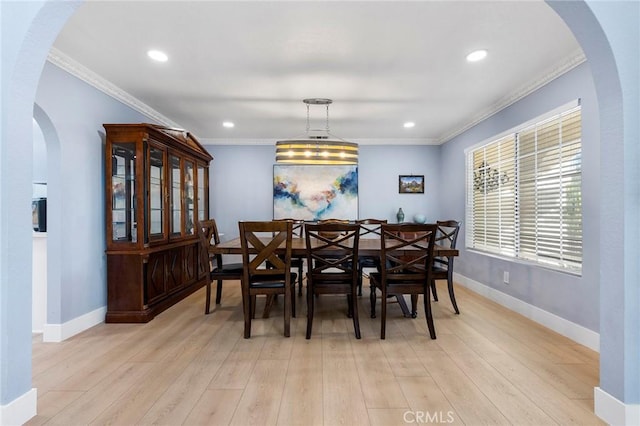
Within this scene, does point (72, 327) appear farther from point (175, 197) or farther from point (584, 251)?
point (584, 251)

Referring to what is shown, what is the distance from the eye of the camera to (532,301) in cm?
339

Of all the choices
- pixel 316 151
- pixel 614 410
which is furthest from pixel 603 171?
pixel 316 151

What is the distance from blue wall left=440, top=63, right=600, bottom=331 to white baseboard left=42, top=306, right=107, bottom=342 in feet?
14.0

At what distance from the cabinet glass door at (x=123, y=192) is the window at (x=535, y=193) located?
13.1 ft

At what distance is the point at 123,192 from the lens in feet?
11.5

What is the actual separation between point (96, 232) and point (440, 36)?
11.5 feet

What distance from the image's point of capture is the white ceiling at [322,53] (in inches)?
87.4

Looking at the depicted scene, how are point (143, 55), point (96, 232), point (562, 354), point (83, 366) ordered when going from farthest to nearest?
point (96, 232) < point (143, 55) < point (562, 354) < point (83, 366)

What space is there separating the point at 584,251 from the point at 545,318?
2.67ft

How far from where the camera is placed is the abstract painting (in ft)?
19.9

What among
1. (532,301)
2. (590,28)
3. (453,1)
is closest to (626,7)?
(590,28)

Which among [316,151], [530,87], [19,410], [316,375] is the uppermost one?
[530,87]

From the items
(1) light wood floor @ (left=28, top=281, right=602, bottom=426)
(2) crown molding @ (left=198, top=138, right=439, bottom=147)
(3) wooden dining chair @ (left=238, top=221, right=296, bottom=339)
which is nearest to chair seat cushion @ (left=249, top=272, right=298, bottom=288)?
(3) wooden dining chair @ (left=238, top=221, right=296, bottom=339)

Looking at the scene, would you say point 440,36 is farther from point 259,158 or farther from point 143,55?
point 259,158
